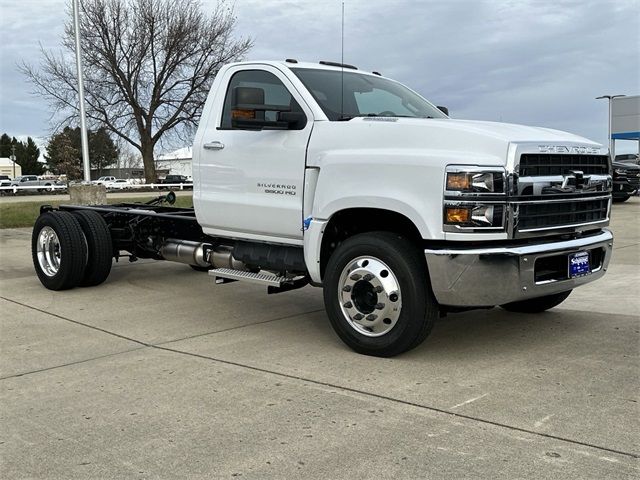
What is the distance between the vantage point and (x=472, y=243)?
460cm

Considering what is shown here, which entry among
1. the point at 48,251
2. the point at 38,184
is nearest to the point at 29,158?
the point at 38,184

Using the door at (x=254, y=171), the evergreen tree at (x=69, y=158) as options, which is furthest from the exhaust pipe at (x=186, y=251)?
the evergreen tree at (x=69, y=158)

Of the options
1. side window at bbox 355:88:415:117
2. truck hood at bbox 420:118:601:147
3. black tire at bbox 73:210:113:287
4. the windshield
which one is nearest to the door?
the windshield

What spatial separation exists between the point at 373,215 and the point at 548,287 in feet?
4.49

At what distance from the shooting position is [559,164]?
4.85 metres

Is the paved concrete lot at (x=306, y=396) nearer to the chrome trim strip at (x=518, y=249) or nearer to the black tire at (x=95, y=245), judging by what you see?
the chrome trim strip at (x=518, y=249)

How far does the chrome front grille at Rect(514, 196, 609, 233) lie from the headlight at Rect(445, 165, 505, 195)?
0.71ft

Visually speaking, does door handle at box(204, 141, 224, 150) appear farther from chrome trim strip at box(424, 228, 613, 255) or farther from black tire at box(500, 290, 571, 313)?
black tire at box(500, 290, 571, 313)

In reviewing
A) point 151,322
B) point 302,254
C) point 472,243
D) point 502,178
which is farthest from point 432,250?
point 151,322

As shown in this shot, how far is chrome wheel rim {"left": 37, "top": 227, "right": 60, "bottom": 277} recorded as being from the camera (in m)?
8.09

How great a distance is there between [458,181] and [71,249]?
4974mm

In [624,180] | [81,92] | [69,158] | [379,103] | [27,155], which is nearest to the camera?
[379,103]

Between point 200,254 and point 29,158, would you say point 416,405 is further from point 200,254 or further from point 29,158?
point 29,158

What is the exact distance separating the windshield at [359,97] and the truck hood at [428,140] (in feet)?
1.13
